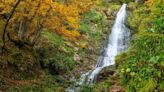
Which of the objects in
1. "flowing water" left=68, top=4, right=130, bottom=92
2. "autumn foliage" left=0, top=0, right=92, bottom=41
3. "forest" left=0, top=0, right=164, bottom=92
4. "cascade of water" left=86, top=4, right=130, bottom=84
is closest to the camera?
"forest" left=0, top=0, right=164, bottom=92

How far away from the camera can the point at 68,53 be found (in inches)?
883

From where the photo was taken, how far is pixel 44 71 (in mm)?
18656

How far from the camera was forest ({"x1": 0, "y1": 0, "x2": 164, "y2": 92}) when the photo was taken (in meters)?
8.14

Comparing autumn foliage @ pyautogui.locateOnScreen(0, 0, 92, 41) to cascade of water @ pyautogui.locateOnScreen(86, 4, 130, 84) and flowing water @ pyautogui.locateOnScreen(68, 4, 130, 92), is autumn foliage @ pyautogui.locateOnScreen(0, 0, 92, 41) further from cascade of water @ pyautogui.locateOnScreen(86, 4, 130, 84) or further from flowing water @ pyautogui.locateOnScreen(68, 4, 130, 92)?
cascade of water @ pyautogui.locateOnScreen(86, 4, 130, 84)

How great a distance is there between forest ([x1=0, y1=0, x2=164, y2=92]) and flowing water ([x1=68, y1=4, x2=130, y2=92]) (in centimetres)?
7

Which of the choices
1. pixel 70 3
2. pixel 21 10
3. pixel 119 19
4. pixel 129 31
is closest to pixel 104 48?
pixel 129 31

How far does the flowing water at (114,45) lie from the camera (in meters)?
19.7

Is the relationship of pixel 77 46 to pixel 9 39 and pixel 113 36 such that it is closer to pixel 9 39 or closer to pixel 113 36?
pixel 113 36

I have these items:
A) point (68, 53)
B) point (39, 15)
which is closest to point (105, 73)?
point (39, 15)

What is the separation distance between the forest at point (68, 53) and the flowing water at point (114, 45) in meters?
0.07

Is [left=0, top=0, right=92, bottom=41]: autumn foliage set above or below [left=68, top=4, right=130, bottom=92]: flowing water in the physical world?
above

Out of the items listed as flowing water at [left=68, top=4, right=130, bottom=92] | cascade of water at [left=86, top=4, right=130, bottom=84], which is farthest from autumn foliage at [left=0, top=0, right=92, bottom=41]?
cascade of water at [left=86, top=4, right=130, bottom=84]

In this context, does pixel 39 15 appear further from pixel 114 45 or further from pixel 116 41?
pixel 116 41

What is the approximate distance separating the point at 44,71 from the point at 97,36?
11384 mm
